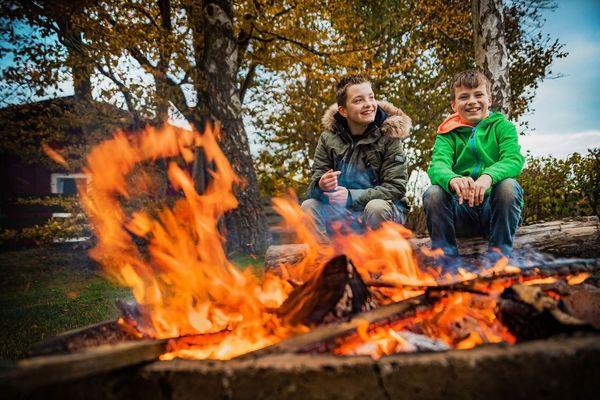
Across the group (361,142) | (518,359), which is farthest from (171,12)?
(518,359)

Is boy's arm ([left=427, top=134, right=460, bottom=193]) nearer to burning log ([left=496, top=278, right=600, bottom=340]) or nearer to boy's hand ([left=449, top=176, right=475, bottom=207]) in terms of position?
boy's hand ([left=449, top=176, right=475, bottom=207])

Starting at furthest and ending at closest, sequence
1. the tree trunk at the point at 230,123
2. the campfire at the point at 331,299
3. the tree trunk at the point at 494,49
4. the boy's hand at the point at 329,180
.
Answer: the tree trunk at the point at 230,123
the tree trunk at the point at 494,49
the boy's hand at the point at 329,180
the campfire at the point at 331,299

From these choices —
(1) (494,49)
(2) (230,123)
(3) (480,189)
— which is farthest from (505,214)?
(2) (230,123)

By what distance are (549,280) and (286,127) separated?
11.1 m

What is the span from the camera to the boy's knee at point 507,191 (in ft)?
10.00

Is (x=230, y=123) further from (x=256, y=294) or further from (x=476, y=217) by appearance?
(x=256, y=294)

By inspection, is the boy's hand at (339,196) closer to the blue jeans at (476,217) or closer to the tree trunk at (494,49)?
the blue jeans at (476,217)

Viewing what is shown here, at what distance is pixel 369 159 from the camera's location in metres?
4.04

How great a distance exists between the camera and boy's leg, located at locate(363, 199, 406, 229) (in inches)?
140

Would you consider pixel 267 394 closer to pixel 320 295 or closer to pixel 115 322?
pixel 320 295

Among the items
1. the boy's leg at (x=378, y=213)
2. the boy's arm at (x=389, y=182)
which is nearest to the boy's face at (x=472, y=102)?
the boy's arm at (x=389, y=182)

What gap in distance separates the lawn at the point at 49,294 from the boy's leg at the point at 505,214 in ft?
12.1

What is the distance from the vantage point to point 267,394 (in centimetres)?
136

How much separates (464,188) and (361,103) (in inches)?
56.7
